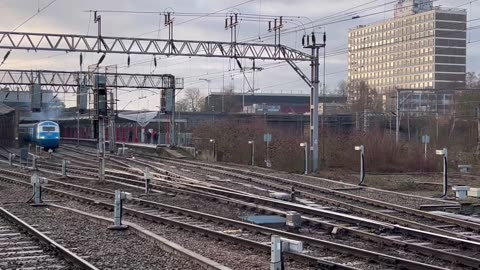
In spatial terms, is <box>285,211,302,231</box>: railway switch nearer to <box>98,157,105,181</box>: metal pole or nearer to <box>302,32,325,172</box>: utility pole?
<box>98,157,105,181</box>: metal pole

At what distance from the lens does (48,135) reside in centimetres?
5722

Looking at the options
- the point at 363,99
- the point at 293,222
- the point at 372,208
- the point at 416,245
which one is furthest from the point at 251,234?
the point at 363,99

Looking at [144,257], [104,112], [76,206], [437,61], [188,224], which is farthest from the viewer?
[437,61]

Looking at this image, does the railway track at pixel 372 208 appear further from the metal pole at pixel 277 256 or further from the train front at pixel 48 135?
the train front at pixel 48 135

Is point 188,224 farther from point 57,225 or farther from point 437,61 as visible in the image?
point 437,61

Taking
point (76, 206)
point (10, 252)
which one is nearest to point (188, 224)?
point (10, 252)

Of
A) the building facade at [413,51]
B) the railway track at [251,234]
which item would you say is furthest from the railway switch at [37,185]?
the building facade at [413,51]

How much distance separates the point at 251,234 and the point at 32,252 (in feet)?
14.8

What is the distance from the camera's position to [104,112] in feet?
83.0

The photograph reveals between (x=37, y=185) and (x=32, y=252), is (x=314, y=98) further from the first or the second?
(x=32, y=252)

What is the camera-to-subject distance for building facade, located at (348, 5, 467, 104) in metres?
101

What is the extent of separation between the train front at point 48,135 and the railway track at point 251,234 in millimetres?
37180

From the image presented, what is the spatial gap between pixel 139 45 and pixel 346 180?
1441 cm

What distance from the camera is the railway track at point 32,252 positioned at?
411 inches
